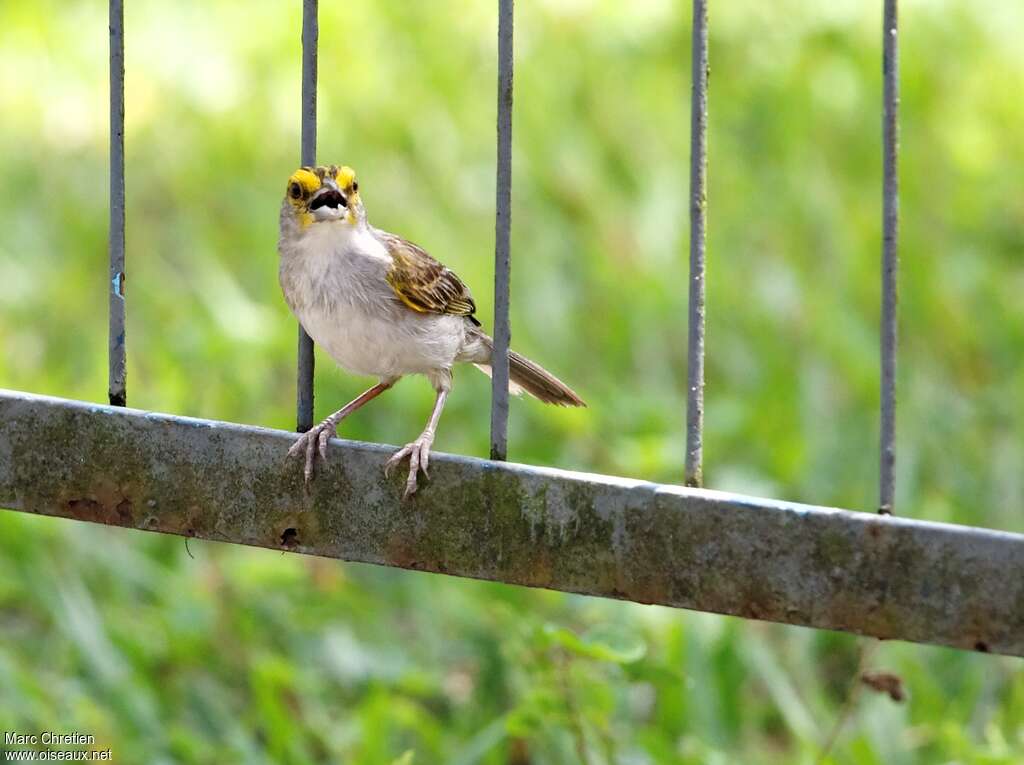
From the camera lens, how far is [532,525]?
2658 mm

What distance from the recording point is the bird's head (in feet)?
11.1

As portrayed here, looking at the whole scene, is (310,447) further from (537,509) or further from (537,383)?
(537,383)

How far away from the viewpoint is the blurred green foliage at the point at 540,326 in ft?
13.3

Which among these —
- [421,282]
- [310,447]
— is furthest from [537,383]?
[310,447]

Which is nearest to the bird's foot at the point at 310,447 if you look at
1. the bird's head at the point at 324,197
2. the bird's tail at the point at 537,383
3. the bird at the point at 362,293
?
the bird at the point at 362,293

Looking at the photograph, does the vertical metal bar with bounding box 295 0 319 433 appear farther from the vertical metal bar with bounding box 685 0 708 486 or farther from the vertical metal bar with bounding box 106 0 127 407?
the vertical metal bar with bounding box 685 0 708 486

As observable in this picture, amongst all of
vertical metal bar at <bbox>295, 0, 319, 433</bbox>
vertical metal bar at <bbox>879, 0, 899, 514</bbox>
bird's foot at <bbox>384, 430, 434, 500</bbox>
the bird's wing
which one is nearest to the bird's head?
the bird's wing

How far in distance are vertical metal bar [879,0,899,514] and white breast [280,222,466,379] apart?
4.30ft

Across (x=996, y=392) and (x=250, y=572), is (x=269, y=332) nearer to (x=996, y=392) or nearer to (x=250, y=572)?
(x=250, y=572)

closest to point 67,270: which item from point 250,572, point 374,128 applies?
point 374,128

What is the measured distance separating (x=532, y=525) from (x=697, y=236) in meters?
0.57

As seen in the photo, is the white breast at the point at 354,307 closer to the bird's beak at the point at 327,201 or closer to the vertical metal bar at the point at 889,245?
the bird's beak at the point at 327,201

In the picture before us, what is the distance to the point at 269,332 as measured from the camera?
5770 mm

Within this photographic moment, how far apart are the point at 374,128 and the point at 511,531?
15.4 feet
